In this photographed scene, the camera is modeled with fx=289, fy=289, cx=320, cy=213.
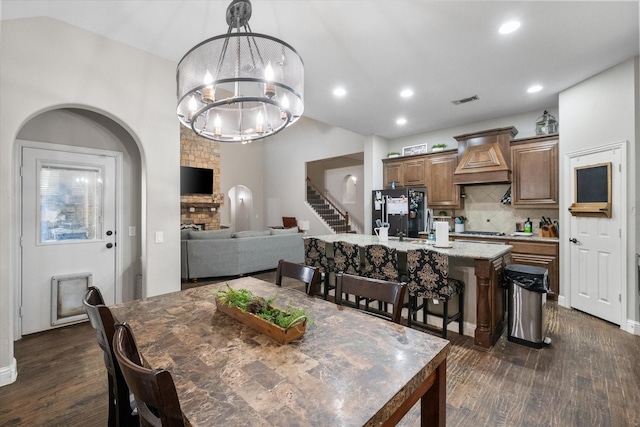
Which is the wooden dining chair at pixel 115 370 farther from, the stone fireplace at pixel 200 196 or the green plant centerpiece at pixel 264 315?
the stone fireplace at pixel 200 196

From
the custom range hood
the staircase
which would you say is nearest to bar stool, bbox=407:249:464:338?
the custom range hood

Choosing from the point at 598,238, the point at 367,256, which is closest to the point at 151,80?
the point at 367,256

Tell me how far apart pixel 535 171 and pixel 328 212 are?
6112 mm

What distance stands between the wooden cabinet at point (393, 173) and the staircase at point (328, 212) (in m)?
2.91

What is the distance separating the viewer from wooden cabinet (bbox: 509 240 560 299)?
409 cm

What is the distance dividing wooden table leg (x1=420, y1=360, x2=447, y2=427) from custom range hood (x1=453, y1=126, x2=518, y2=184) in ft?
14.7

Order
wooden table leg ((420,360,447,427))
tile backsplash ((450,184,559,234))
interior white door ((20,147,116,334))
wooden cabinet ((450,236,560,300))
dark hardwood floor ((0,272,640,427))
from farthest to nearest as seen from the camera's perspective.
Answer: tile backsplash ((450,184,559,234)), wooden cabinet ((450,236,560,300)), interior white door ((20,147,116,334)), dark hardwood floor ((0,272,640,427)), wooden table leg ((420,360,447,427))

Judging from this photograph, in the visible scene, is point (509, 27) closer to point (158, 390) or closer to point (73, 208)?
point (158, 390)

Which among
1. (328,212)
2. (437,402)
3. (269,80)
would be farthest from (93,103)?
(328,212)

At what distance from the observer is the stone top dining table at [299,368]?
0.81 meters

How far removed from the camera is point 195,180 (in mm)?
8055

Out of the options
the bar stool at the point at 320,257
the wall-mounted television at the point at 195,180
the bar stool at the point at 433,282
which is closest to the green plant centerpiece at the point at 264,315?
the bar stool at the point at 433,282

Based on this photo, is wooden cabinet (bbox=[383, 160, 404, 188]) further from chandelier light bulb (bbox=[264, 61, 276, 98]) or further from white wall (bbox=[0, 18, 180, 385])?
chandelier light bulb (bbox=[264, 61, 276, 98])

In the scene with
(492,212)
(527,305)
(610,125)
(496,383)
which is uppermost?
(610,125)
